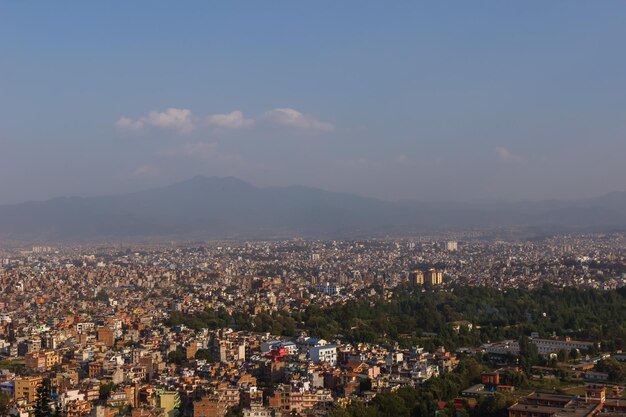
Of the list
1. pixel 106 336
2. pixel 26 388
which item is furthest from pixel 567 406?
pixel 106 336

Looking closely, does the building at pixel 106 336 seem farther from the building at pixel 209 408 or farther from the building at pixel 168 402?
the building at pixel 209 408

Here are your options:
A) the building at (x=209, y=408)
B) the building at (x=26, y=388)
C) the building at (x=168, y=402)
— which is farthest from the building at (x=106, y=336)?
the building at (x=209, y=408)

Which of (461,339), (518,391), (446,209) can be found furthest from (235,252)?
(446,209)

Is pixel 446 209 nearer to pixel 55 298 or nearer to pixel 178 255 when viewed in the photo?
pixel 178 255

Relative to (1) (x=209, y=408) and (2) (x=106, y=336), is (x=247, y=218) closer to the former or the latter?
(2) (x=106, y=336)

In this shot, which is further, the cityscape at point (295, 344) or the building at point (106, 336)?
the building at point (106, 336)

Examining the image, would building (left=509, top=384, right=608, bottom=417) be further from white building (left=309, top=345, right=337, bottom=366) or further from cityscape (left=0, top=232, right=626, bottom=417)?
white building (left=309, top=345, right=337, bottom=366)

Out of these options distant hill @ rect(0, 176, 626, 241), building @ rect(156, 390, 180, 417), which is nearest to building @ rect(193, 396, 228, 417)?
building @ rect(156, 390, 180, 417)

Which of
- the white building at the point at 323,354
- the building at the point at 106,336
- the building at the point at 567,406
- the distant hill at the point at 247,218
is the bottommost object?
the building at the point at 567,406
